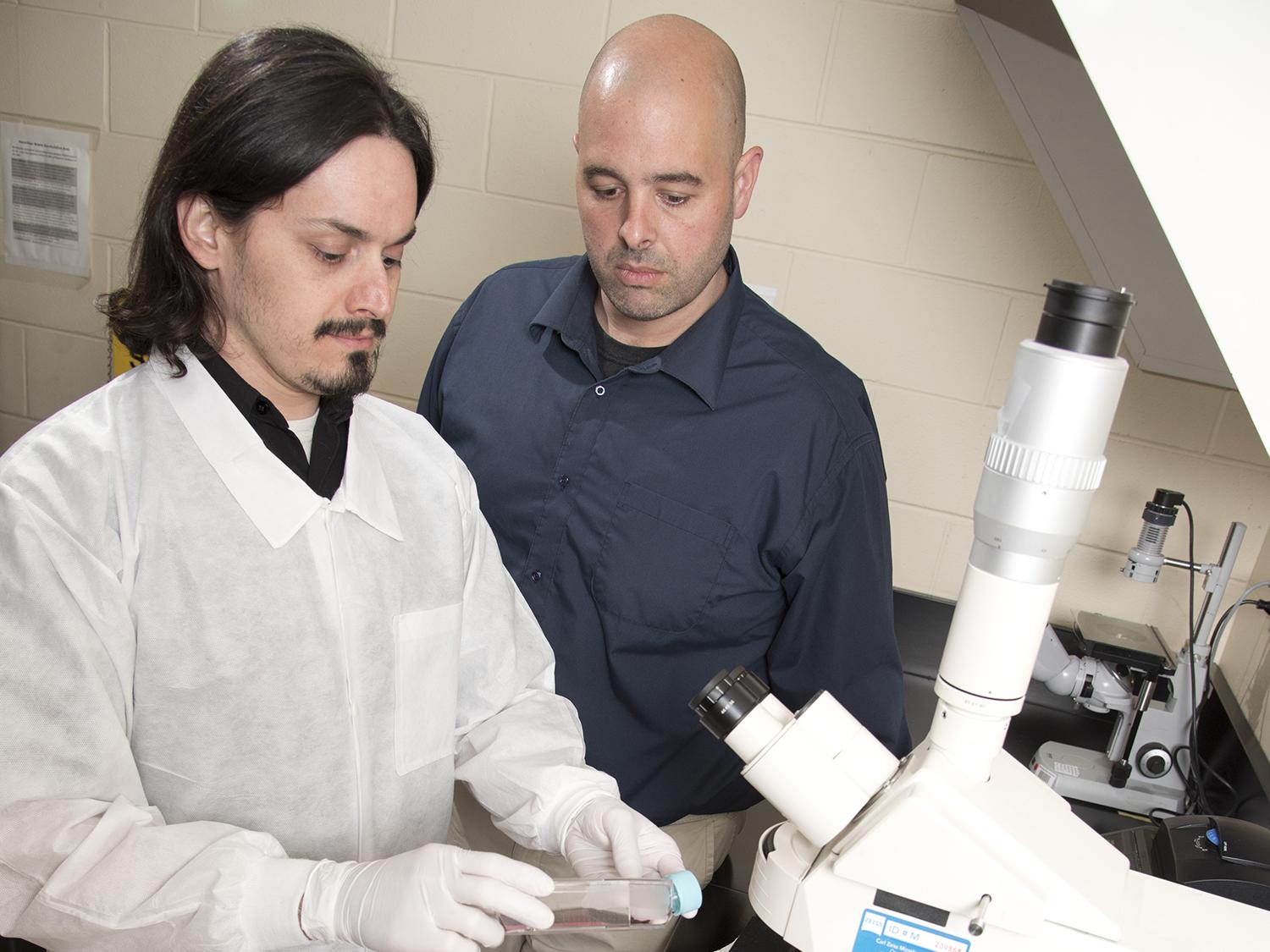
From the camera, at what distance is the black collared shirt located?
39.3 inches

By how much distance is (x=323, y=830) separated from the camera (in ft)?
3.28

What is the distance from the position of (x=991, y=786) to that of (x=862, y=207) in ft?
4.55

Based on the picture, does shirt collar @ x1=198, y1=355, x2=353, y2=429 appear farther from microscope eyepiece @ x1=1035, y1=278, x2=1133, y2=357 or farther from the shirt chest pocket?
microscope eyepiece @ x1=1035, y1=278, x2=1133, y2=357

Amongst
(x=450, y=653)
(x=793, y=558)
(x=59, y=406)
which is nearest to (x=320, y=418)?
(x=450, y=653)

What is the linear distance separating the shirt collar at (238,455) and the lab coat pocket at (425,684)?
0.17 meters

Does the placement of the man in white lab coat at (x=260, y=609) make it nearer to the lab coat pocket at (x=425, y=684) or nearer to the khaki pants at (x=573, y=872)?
the lab coat pocket at (x=425, y=684)

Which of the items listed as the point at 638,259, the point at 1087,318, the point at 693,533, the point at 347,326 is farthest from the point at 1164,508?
the point at 347,326

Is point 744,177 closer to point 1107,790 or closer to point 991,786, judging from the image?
point 991,786

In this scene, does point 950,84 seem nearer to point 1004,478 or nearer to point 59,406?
point 1004,478

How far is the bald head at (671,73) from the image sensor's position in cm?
132

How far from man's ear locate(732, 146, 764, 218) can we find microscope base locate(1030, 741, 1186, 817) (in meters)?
1.06

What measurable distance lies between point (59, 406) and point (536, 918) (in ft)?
6.96

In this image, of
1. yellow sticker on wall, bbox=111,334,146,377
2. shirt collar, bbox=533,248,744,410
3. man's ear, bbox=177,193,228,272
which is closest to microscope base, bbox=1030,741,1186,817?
shirt collar, bbox=533,248,744,410

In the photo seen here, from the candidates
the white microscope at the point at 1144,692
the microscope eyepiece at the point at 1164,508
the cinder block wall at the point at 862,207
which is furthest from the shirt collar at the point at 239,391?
the microscope eyepiece at the point at 1164,508
